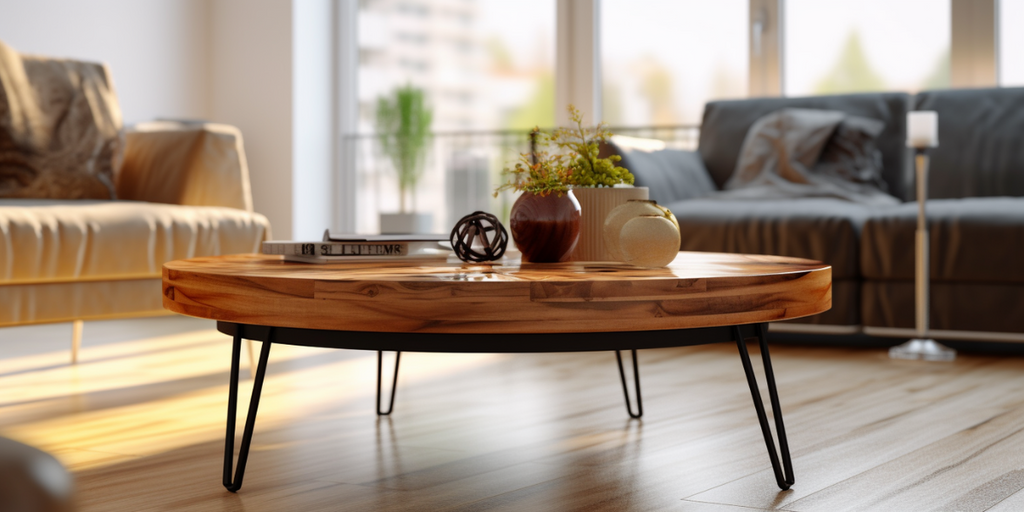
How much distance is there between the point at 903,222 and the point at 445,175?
2.76 metres

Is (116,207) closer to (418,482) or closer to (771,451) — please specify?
(418,482)

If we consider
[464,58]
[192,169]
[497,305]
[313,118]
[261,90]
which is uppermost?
[464,58]

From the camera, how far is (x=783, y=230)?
10.5ft

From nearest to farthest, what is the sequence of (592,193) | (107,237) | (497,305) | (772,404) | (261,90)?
(497,305) → (772,404) → (592,193) → (107,237) → (261,90)

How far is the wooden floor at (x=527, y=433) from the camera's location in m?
1.47

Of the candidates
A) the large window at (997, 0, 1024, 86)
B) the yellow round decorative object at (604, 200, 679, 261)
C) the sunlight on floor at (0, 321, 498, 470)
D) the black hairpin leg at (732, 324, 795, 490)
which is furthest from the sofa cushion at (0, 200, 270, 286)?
the large window at (997, 0, 1024, 86)

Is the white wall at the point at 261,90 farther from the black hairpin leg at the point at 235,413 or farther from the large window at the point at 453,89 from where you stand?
the black hairpin leg at the point at 235,413

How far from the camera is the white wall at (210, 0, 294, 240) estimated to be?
513 centimetres

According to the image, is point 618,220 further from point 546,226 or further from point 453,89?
point 453,89

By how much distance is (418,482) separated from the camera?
1553 millimetres

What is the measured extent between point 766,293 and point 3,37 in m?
4.11

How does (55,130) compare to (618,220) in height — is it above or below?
above

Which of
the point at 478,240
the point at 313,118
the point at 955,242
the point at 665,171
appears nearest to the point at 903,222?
the point at 955,242

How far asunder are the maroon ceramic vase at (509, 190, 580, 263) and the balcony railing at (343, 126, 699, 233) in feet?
11.2
